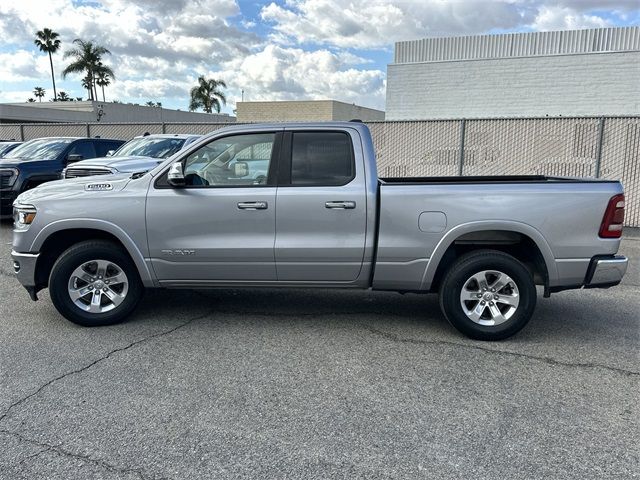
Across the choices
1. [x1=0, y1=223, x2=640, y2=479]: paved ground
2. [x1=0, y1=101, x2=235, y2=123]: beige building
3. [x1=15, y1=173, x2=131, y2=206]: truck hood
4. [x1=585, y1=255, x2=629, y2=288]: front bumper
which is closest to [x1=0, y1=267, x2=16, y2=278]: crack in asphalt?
[x1=0, y1=223, x2=640, y2=479]: paved ground

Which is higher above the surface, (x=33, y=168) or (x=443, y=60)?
(x=443, y=60)

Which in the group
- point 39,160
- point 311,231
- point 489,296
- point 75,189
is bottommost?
point 489,296

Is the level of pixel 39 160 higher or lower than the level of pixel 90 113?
lower

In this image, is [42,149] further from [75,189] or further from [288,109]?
[288,109]

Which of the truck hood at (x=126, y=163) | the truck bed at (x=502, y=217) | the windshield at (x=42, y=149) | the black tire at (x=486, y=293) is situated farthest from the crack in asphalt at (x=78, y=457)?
the windshield at (x=42, y=149)

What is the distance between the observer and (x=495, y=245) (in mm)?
4914

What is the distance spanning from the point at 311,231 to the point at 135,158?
657 centimetres

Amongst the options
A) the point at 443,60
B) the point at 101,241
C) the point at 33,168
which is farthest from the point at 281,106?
the point at 101,241

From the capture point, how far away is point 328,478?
276 cm

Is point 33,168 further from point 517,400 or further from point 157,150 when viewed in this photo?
point 517,400

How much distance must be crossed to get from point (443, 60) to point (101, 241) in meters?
25.5

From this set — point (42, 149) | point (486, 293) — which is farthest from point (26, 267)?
point (42, 149)

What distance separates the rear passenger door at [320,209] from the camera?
4.69 meters

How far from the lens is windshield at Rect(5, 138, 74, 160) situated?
11625 mm
